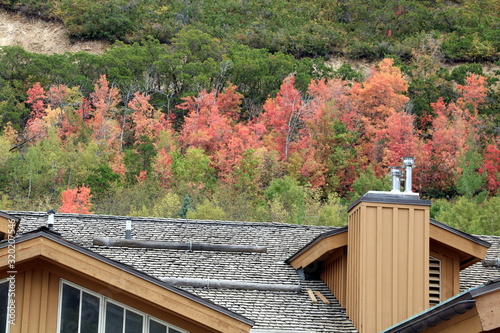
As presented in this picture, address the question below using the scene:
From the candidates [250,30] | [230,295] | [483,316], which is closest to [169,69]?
[250,30]

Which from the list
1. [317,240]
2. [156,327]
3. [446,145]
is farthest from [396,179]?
[446,145]

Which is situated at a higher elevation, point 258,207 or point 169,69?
point 169,69

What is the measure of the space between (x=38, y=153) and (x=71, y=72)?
63.6 ft

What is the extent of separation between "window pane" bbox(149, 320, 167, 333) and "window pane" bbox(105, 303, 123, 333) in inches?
12.7

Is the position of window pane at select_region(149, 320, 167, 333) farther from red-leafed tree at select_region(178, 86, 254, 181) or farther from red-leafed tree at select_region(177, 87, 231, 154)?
red-leafed tree at select_region(177, 87, 231, 154)

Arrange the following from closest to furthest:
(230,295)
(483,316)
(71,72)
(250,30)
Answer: (483,316), (230,295), (71,72), (250,30)

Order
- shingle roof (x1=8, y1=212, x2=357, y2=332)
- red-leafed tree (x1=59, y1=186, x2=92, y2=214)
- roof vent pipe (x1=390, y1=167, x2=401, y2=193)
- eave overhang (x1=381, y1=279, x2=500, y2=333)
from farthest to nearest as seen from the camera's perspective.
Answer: red-leafed tree (x1=59, y1=186, x2=92, y2=214) < roof vent pipe (x1=390, y1=167, x2=401, y2=193) < shingle roof (x1=8, y1=212, x2=357, y2=332) < eave overhang (x1=381, y1=279, x2=500, y2=333)

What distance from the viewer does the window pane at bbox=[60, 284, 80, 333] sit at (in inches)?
355

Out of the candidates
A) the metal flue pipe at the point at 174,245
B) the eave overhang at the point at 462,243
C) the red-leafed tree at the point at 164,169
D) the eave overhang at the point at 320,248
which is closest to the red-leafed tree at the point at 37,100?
the red-leafed tree at the point at 164,169

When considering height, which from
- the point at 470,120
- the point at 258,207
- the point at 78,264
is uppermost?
the point at 470,120

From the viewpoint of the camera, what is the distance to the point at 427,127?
7300 centimetres

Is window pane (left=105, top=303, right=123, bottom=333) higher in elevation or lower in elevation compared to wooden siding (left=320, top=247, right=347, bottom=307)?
lower

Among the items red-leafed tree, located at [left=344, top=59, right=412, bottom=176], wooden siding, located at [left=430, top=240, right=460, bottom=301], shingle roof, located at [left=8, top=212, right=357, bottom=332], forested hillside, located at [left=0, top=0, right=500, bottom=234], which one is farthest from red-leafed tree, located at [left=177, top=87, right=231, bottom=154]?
wooden siding, located at [left=430, top=240, right=460, bottom=301]

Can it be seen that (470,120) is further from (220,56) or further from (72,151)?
(72,151)
